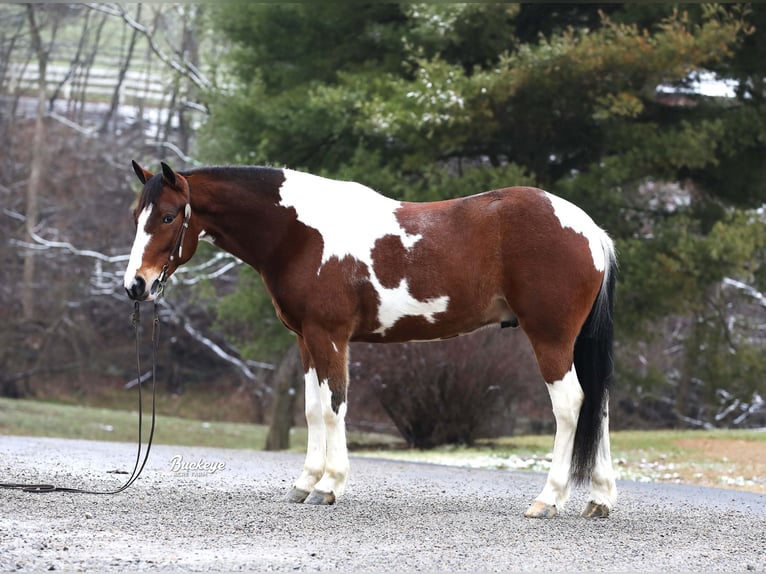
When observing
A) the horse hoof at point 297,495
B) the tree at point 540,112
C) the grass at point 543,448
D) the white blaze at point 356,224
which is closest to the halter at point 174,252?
the white blaze at point 356,224

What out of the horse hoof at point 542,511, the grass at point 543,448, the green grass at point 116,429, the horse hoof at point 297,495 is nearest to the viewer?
the horse hoof at point 542,511

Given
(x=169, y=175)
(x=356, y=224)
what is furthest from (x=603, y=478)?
(x=169, y=175)

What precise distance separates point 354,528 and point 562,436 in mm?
1576

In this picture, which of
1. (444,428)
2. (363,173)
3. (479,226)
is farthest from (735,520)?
(363,173)

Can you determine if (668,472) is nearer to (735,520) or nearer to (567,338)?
(735,520)

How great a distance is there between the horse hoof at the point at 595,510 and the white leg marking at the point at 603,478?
0.07ft

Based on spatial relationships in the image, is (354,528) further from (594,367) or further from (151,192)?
(151,192)

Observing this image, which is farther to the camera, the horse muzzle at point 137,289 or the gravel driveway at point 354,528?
the horse muzzle at point 137,289

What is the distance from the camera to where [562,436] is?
22.5 feet

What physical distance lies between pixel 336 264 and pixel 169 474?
9.95ft

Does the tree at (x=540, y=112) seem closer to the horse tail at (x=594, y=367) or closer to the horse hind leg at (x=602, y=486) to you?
the horse tail at (x=594, y=367)

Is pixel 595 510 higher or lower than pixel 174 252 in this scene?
lower

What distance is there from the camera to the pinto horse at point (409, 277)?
694 cm

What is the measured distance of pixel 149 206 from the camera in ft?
23.2
